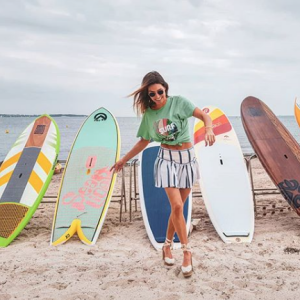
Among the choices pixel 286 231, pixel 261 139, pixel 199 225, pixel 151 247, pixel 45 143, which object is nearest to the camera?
pixel 151 247

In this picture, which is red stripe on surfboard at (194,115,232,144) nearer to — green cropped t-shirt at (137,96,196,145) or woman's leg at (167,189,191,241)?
woman's leg at (167,189,191,241)

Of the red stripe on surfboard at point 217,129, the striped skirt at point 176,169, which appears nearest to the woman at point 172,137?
the striped skirt at point 176,169

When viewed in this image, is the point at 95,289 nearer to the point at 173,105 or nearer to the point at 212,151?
the point at 173,105

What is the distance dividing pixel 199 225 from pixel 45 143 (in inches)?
105

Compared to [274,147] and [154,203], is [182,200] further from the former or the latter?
[274,147]

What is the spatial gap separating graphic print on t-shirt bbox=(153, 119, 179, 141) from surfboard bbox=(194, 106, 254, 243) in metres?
1.52

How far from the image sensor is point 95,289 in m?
2.39

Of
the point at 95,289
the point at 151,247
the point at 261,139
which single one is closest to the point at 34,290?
the point at 95,289

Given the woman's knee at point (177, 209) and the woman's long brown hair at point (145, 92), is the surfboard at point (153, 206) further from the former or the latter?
the woman's long brown hair at point (145, 92)

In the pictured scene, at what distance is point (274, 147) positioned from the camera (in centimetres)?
463

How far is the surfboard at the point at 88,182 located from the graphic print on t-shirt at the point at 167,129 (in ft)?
5.25

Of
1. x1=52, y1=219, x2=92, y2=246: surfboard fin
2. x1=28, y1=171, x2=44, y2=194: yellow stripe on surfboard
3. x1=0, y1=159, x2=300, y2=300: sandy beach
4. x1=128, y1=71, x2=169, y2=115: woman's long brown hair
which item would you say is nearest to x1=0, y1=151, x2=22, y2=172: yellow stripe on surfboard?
x1=28, y1=171, x2=44, y2=194: yellow stripe on surfboard

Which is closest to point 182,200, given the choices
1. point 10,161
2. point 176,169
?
point 176,169

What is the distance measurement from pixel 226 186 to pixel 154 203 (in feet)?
3.28
